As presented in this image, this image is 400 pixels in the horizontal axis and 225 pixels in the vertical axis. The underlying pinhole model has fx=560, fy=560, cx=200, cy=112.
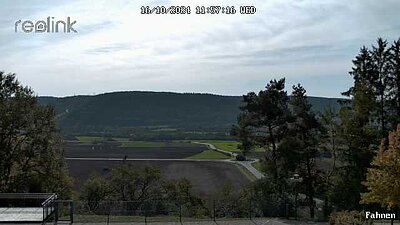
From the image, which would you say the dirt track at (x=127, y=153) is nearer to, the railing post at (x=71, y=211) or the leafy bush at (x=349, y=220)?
the railing post at (x=71, y=211)

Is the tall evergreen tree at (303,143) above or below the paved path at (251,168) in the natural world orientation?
above

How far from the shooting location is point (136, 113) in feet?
608

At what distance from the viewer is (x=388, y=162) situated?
870 inches

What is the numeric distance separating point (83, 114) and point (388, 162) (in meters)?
148

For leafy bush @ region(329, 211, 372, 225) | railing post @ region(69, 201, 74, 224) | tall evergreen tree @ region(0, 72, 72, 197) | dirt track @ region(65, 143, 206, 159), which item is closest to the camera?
leafy bush @ region(329, 211, 372, 225)

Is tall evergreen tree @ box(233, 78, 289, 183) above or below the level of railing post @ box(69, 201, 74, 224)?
above

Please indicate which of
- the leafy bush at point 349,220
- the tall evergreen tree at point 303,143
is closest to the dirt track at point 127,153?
the tall evergreen tree at point 303,143

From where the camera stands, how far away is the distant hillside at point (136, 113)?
16338 cm

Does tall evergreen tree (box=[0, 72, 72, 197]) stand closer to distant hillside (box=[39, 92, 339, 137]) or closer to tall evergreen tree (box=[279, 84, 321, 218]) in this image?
tall evergreen tree (box=[279, 84, 321, 218])

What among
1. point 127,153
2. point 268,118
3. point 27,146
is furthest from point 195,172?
point 27,146

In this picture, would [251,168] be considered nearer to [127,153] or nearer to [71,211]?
[127,153]

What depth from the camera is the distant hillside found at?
163 metres

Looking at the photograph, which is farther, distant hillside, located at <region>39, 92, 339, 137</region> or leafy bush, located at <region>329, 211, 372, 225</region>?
distant hillside, located at <region>39, 92, 339, 137</region>

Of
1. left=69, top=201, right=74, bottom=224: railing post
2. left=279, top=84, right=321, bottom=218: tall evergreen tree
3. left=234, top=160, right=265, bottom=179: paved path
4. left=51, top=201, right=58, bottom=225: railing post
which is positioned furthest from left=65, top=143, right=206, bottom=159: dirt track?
left=51, top=201, right=58, bottom=225: railing post
